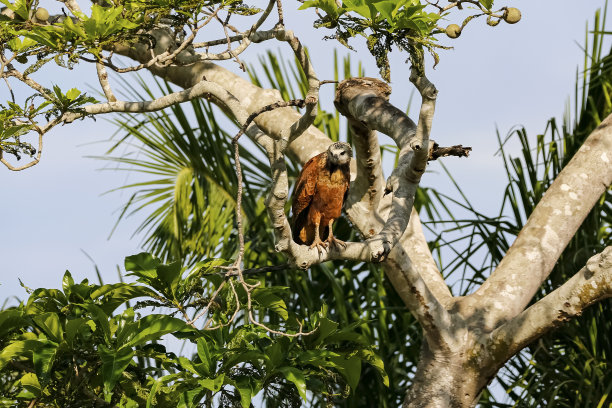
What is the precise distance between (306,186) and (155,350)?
1.00 meters

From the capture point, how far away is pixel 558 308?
3094 millimetres

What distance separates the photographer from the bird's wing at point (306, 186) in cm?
335

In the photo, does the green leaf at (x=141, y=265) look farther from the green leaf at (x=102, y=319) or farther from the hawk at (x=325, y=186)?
the hawk at (x=325, y=186)

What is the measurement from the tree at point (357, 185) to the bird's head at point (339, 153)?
0.20 m

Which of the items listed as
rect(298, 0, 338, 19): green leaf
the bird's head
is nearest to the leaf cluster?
rect(298, 0, 338, 19): green leaf

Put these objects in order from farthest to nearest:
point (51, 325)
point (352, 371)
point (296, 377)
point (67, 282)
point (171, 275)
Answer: point (67, 282) < point (352, 371) < point (171, 275) < point (51, 325) < point (296, 377)

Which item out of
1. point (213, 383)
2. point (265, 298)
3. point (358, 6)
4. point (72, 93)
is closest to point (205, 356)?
point (213, 383)

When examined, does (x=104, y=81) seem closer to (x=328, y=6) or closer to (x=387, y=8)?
(x=328, y=6)

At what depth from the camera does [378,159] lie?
352cm

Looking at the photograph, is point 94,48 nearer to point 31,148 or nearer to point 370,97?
point 31,148

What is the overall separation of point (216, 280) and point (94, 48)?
102 centimetres

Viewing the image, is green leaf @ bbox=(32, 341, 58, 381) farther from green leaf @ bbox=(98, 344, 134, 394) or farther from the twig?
the twig

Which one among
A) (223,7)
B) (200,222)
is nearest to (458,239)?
(200,222)

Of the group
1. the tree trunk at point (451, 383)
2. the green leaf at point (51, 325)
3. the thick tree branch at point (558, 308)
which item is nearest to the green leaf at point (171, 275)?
the green leaf at point (51, 325)
